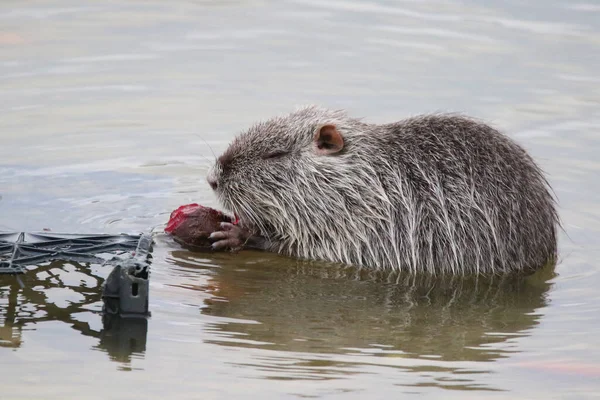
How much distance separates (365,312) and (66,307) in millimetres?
1567

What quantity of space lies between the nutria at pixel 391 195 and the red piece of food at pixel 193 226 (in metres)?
0.11

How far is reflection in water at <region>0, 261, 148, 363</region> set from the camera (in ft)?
16.4

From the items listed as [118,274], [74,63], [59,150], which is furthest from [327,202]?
[74,63]

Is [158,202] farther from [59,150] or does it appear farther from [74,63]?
[74,63]

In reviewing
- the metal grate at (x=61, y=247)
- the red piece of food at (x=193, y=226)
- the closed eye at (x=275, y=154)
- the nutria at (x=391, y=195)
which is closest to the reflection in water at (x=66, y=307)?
the metal grate at (x=61, y=247)

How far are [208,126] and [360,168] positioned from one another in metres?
2.43

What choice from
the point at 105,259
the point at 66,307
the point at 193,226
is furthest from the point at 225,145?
the point at 66,307

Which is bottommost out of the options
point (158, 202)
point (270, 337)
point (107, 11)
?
point (270, 337)

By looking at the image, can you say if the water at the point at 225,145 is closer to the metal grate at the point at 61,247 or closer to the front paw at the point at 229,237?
the front paw at the point at 229,237

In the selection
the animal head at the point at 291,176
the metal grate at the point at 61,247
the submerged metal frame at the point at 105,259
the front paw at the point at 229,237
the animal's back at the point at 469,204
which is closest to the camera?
the submerged metal frame at the point at 105,259

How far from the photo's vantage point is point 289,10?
38.4 feet

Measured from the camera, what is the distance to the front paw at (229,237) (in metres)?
6.68

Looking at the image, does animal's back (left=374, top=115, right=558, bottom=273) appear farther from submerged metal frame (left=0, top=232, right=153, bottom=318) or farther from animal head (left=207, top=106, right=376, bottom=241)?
submerged metal frame (left=0, top=232, right=153, bottom=318)

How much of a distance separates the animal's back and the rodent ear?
37 centimetres
